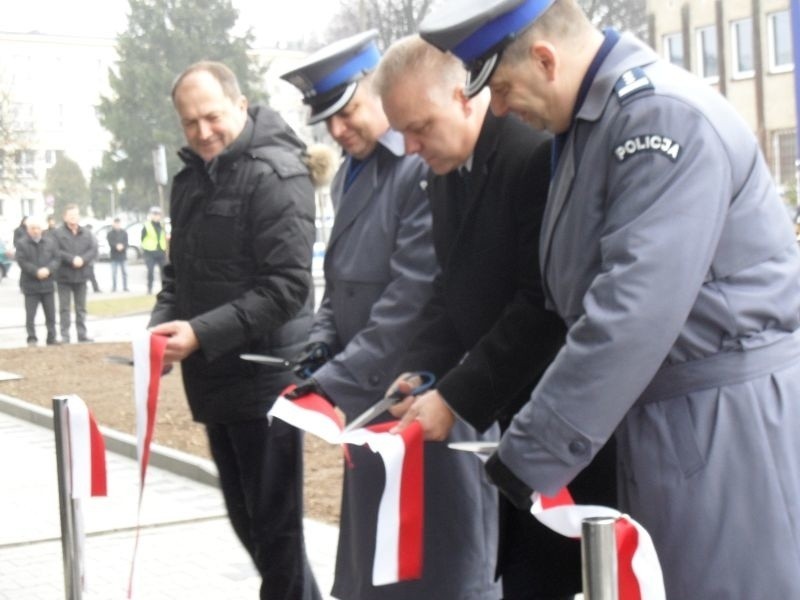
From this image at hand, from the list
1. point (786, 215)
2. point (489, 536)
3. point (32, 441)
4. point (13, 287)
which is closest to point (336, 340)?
point (489, 536)

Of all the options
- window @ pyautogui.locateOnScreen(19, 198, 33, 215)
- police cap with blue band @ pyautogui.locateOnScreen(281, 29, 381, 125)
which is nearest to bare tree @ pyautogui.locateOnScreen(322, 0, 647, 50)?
police cap with blue band @ pyautogui.locateOnScreen(281, 29, 381, 125)

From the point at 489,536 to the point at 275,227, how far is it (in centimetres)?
125

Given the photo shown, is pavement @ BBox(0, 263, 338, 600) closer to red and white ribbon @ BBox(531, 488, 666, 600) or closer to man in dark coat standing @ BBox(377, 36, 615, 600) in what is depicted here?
man in dark coat standing @ BBox(377, 36, 615, 600)

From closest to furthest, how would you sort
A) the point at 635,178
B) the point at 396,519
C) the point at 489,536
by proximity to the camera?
the point at 635,178, the point at 396,519, the point at 489,536

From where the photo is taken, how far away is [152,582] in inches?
261

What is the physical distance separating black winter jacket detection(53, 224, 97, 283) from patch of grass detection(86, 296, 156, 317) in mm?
5694

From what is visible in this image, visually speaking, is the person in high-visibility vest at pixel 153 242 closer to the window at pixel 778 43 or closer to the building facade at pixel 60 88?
the window at pixel 778 43

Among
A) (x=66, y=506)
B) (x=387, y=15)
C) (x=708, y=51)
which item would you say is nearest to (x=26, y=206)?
(x=387, y=15)

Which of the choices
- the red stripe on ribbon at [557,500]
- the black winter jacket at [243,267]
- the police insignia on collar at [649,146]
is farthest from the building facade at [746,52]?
the police insignia on collar at [649,146]

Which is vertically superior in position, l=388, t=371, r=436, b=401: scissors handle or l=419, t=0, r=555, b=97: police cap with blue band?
l=419, t=0, r=555, b=97: police cap with blue band

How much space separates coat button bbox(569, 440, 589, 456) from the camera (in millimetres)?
2736

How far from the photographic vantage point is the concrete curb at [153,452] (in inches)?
356

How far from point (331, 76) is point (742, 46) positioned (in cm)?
4621

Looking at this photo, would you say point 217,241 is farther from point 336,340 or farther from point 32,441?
point 32,441
